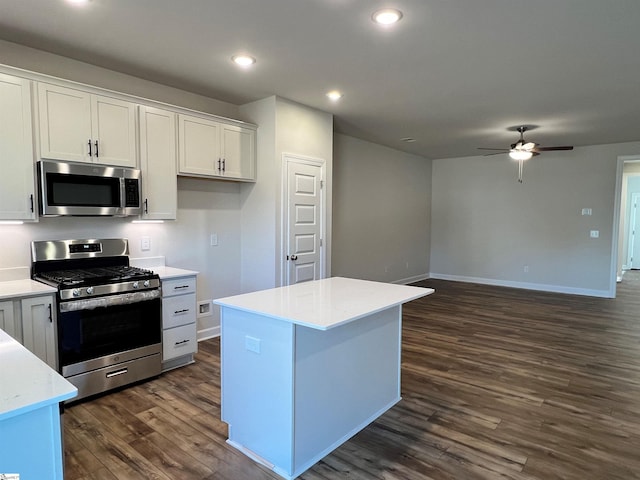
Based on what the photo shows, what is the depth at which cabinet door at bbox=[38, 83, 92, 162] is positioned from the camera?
9.14 feet

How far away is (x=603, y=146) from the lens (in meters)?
6.73

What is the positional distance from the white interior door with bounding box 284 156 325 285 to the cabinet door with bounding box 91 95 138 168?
1.58 metres

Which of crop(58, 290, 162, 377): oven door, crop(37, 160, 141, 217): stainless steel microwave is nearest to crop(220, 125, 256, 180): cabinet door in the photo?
crop(37, 160, 141, 217): stainless steel microwave

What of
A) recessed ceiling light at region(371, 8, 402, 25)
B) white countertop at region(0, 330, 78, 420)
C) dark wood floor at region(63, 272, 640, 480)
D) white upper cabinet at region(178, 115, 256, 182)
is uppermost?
recessed ceiling light at region(371, 8, 402, 25)

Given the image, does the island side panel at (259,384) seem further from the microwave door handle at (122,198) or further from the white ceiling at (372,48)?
the white ceiling at (372,48)

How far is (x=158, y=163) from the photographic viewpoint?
346cm

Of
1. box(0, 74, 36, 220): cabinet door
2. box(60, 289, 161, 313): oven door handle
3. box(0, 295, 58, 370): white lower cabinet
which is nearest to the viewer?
box(0, 295, 58, 370): white lower cabinet

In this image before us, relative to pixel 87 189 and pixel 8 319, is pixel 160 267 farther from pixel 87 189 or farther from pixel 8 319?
pixel 8 319

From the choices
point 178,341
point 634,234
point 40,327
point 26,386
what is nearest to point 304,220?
point 178,341

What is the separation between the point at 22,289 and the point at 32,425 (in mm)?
1970

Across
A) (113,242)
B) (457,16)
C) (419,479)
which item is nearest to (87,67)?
(113,242)

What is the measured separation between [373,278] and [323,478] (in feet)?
16.0

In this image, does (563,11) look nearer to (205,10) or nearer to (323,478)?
(205,10)

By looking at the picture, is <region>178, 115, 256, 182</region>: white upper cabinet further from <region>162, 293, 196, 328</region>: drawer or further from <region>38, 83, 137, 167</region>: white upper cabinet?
<region>162, 293, 196, 328</region>: drawer
